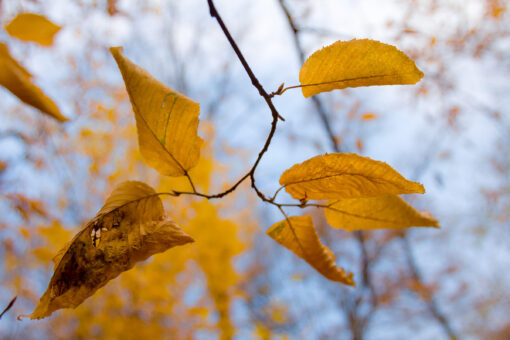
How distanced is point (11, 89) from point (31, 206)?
1.57 meters

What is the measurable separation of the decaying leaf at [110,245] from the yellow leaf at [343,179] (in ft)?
0.55

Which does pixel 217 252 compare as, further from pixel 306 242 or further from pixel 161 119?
pixel 161 119

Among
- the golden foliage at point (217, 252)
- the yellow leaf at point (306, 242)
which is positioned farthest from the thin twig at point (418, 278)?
the yellow leaf at point (306, 242)

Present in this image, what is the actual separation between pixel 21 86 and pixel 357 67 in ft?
1.35

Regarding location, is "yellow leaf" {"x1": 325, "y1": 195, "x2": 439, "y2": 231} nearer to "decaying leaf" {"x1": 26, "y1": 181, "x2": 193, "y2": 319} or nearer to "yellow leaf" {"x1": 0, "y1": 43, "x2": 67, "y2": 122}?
"decaying leaf" {"x1": 26, "y1": 181, "x2": 193, "y2": 319}

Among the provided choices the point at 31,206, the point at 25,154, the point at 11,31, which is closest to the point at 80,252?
the point at 11,31

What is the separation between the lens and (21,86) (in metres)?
0.39

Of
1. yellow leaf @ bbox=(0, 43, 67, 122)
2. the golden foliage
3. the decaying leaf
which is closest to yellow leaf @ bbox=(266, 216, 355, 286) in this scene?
the decaying leaf

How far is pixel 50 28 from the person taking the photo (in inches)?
19.0

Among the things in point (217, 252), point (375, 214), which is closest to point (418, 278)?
point (217, 252)

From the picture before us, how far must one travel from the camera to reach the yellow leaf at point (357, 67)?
Result: 361 millimetres

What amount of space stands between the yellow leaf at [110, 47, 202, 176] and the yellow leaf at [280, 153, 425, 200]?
14cm

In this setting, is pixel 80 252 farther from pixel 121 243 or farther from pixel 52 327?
pixel 52 327

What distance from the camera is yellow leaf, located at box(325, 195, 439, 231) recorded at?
1.48 feet
